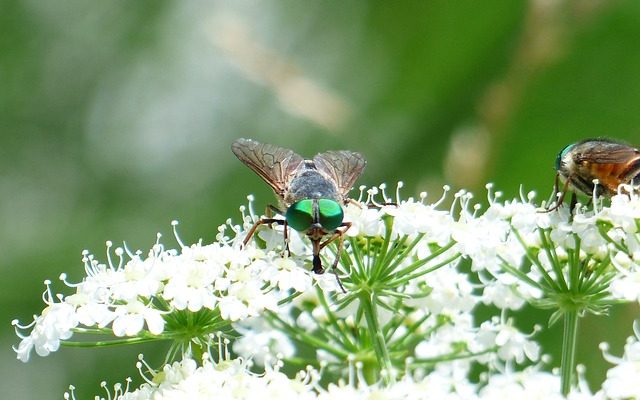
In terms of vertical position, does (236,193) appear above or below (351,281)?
above

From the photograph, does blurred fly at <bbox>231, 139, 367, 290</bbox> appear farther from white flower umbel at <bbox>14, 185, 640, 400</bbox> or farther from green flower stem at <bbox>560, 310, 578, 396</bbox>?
green flower stem at <bbox>560, 310, 578, 396</bbox>


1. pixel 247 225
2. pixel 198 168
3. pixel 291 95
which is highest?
pixel 198 168

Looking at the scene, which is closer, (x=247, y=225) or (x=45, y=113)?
(x=247, y=225)

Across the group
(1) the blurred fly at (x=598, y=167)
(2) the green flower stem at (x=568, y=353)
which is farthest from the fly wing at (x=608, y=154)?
(2) the green flower stem at (x=568, y=353)

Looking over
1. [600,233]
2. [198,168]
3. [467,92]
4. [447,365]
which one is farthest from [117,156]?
[600,233]

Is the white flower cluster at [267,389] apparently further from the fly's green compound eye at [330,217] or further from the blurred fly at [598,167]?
the blurred fly at [598,167]

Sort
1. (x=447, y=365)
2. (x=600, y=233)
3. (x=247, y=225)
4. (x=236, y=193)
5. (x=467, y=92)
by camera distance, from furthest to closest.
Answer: (x=236, y=193) < (x=467, y=92) < (x=447, y=365) < (x=247, y=225) < (x=600, y=233)

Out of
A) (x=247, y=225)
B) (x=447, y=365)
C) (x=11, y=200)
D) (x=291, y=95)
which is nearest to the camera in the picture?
(x=247, y=225)

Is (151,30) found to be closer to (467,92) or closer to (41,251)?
(41,251)
